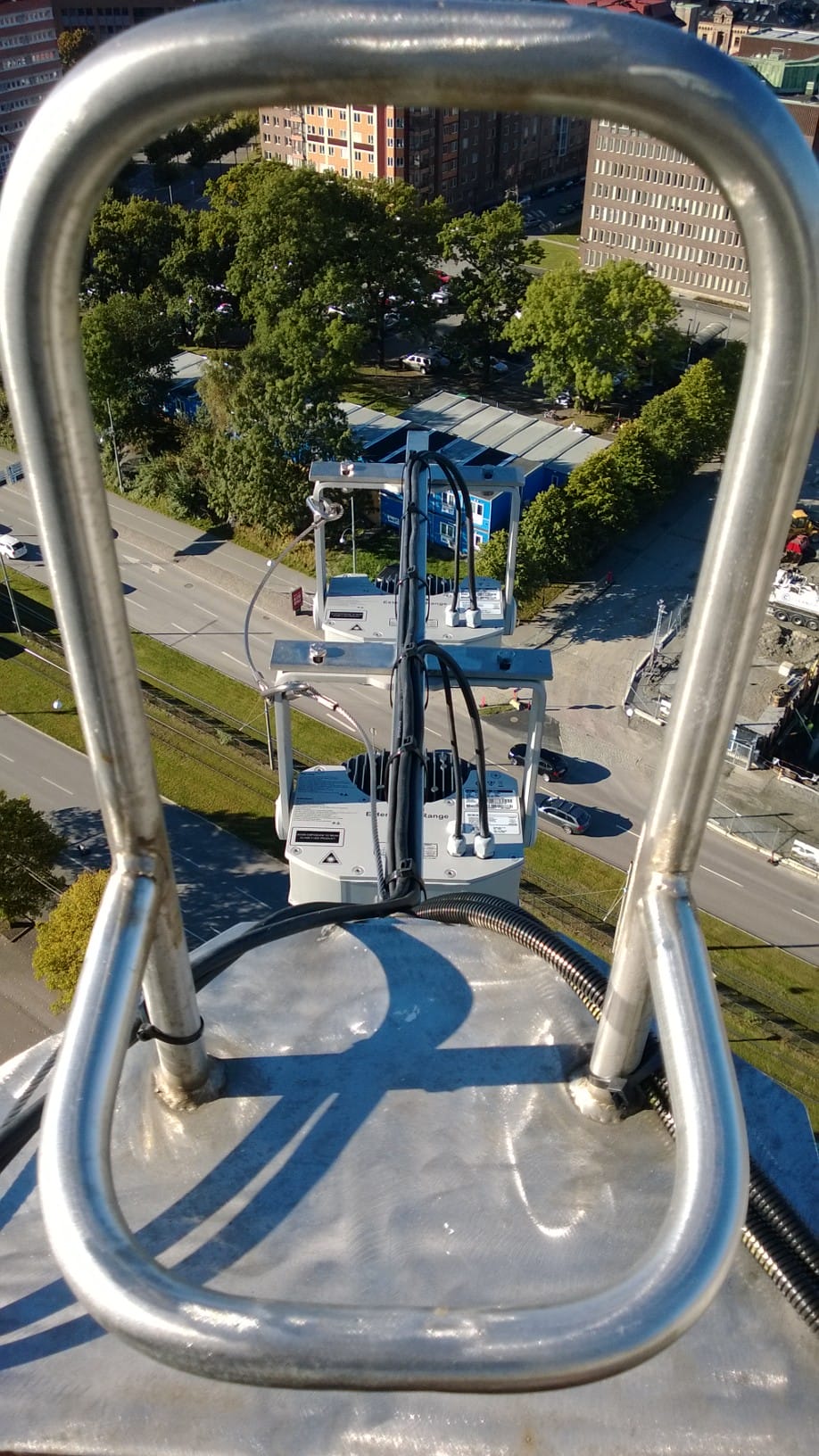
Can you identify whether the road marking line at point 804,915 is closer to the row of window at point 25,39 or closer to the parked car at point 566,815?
the parked car at point 566,815

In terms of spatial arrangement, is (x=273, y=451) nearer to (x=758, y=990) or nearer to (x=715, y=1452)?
(x=758, y=990)

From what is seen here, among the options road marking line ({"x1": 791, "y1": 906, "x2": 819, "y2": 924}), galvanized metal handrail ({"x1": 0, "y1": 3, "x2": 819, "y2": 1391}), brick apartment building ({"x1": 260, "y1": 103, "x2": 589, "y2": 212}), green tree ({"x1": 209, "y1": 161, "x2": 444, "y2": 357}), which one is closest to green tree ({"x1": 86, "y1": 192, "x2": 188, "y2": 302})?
green tree ({"x1": 209, "y1": 161, "x2": 444, "y2": 357})

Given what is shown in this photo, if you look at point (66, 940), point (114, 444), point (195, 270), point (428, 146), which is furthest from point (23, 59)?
point (66, 940)

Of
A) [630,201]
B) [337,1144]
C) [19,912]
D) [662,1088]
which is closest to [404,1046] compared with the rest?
[337,1144]

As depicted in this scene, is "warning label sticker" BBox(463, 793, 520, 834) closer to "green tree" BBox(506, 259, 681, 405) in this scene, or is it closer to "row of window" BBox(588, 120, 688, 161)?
"green tree" BBox(506, 259, 681, 405)

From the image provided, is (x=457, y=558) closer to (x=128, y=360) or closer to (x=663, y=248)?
(x=128, y=360)

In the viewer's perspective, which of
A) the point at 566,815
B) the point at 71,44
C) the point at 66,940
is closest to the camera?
the point at 66,940
